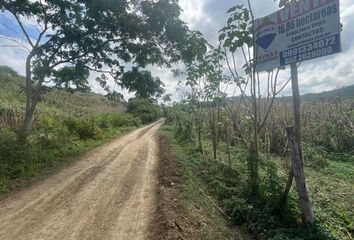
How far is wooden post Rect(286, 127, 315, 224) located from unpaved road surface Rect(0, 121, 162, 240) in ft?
8.34

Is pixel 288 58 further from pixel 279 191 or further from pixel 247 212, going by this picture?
pixel 247 212

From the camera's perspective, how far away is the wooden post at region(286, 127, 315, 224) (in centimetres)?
488

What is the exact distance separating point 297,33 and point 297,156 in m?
1.94

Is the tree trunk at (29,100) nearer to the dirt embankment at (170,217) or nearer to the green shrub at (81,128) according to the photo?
the green shrub at (81,128)

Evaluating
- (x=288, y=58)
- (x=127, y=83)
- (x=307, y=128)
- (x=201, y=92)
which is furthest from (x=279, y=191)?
(x=307, y=128)

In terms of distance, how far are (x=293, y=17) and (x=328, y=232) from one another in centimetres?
333

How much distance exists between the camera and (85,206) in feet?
20.2

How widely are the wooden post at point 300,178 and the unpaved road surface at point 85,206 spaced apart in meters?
2.54

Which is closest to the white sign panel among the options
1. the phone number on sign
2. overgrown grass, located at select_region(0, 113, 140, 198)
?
the phone number on sign

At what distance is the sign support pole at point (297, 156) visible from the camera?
4910 millimetres

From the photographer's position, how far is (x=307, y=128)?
14.9m

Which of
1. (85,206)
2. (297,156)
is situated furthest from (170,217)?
(297,156)

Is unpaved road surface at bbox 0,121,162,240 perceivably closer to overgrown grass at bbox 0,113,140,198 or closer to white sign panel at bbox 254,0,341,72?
overgrown grass at bbox 0,113,140,198

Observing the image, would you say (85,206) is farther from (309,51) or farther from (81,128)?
(81,128)
